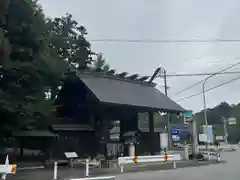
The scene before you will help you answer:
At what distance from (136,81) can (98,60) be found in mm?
23745

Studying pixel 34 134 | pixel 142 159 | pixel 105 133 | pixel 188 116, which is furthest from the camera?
pixel 188 116

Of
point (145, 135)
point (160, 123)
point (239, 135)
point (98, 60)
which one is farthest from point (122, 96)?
point (239, 135)

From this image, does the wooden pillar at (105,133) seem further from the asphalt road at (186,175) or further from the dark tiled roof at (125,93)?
the asphalt road at (186,175)

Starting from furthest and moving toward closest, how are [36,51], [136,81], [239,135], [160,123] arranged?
[239,135]
[160,123]
[136,81]
[36,51]

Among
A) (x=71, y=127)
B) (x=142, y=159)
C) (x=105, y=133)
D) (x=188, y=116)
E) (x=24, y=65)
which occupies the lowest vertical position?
(x=142, y=159)

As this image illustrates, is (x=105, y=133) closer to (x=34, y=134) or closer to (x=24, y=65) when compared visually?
(x=34, y=134)

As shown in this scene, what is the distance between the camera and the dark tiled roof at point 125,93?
842 inches

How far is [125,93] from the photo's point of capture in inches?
933

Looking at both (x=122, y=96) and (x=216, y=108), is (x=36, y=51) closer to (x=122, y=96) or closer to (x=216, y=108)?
(x=122, y=96)

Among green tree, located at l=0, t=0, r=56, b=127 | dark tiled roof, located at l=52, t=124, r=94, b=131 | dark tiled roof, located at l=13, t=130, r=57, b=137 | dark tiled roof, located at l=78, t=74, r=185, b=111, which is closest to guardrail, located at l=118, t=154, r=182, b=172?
dark tiled roof, located at l=78, t=74, r=185, b=111

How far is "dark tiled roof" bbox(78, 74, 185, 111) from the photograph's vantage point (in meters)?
21.4

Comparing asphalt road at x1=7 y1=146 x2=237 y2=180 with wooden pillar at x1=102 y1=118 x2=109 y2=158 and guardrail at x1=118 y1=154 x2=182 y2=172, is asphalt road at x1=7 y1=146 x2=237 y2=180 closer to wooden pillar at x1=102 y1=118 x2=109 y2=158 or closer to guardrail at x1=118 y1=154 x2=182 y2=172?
guardrail at x1=118 y1=154 x2=182 y2=172

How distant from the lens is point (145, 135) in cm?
2492

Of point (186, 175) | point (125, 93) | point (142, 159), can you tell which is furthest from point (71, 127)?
point (186, 175)
